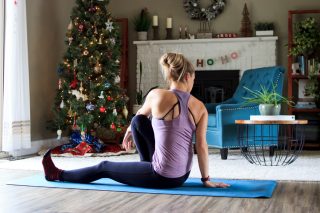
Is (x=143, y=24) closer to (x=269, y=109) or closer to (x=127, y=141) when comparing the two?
(x=269, y=109)

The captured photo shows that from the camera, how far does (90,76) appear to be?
648cm

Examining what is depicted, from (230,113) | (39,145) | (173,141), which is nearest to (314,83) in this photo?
(230,113)

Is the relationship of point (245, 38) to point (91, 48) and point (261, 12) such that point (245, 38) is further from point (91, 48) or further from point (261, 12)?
point (91, 48)

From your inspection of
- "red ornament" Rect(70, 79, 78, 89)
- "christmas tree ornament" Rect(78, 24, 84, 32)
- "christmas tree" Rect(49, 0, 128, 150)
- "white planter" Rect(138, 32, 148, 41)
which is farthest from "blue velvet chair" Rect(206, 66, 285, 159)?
"white planter" Rect(138, 32, 148, 41)

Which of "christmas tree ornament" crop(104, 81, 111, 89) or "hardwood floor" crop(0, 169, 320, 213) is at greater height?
"christmas tree ornament" crop(104, 81, 111, 89)

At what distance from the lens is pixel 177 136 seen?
3.34 m

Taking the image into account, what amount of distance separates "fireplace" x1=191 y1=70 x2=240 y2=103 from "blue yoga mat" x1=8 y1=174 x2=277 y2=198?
12.2 feet

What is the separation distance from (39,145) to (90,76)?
1146mm

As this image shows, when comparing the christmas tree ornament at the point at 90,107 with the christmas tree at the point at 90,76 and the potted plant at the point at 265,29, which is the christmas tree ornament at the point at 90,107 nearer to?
the christmas tree at the point at 90,76

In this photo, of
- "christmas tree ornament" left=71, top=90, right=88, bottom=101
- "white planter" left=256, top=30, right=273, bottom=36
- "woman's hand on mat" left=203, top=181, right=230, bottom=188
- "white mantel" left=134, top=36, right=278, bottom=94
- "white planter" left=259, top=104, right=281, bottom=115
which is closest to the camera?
"woman's hand on mat" left=203, top=181, right=230, bottom=188

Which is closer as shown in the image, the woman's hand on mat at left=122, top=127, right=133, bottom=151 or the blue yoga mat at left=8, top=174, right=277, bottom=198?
the blue yoga mat at left=8, top=174, right=277, bottom=198

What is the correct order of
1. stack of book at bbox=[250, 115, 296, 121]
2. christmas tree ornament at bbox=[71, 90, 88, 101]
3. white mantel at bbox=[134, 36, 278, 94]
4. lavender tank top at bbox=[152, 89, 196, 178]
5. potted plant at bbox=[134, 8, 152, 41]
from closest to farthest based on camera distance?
lavender tank top at bbox=[152, 89, 196, 178] < stack of book at bbox=[250, 115, 296, 121] < christmas tree ornament at bbox=[71, 90, 88, 101] < white mantel at bbox=[134, 36, 278, 94] < potted plant at bbox=[134, 8, 152, 41]

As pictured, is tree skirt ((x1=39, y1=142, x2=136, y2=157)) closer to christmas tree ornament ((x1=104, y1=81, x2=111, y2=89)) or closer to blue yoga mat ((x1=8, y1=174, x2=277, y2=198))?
christmas tree ornament ((x1=104, y1=81, x2=111, y2=89))

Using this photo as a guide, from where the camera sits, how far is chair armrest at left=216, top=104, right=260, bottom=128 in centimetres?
553
